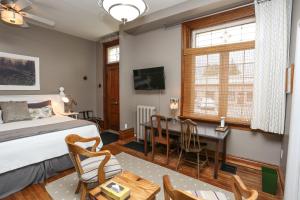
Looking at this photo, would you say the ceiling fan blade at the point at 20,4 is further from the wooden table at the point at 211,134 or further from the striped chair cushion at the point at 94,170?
the wooden table at the point at 211,134

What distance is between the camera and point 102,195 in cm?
129

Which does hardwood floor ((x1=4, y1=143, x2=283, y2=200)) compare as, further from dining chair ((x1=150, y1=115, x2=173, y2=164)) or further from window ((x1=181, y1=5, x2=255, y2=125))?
window ((x1=181, y1=5, x2=255, y2=125))

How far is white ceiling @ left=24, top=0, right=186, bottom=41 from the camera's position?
290 centimetres

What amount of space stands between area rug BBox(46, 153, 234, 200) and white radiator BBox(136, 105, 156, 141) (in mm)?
975

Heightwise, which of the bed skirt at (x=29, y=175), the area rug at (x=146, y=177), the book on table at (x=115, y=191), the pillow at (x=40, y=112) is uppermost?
the pillow at (x=40, y=112)

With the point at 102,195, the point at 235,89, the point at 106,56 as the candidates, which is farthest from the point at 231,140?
the point at 106,56

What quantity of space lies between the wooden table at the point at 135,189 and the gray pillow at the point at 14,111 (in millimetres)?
2675

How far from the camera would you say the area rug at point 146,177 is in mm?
2025

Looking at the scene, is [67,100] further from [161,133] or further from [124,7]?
[124,7]

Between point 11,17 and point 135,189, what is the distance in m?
3.03

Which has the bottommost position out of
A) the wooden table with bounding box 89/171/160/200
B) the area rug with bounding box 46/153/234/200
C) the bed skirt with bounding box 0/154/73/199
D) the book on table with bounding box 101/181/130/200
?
the area rug with bounding box 46/153/234/200

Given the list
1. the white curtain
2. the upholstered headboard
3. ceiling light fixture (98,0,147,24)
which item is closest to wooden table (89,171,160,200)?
ceiling light fixture (98,0,147,24)

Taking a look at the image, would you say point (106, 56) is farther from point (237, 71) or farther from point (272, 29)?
point (272, 29)

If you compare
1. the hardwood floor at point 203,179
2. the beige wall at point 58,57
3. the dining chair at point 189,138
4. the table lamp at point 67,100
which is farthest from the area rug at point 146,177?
the beige wall at point 58,57
